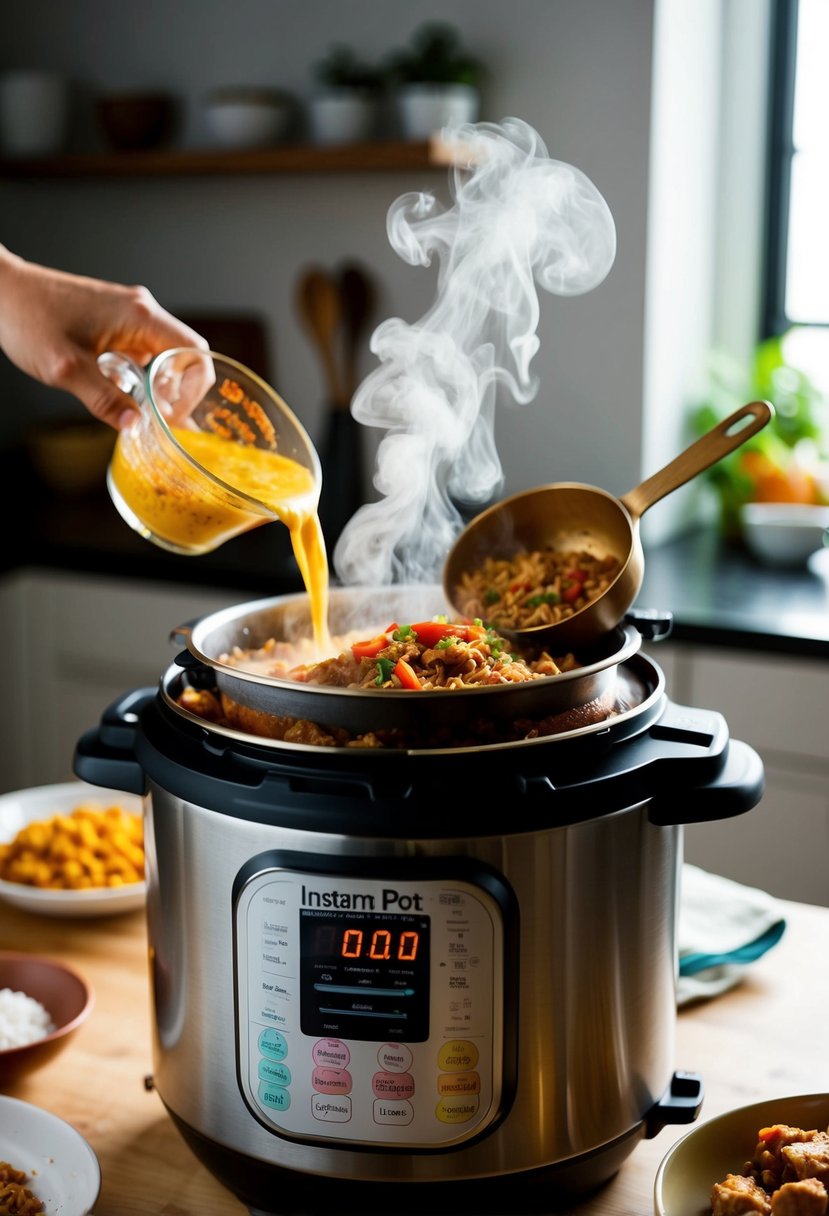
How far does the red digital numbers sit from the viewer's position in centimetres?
90

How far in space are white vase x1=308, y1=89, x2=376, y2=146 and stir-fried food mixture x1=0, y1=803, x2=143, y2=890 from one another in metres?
1.89

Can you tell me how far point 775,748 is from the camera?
93.5 inches

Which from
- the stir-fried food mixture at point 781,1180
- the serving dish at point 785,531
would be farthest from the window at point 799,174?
the stir-fried food mixture at point 781,1180

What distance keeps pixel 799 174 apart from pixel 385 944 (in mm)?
2651

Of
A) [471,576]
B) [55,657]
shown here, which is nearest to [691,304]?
[55,657]

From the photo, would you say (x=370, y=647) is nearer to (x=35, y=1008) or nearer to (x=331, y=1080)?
(x=331, y=1080)

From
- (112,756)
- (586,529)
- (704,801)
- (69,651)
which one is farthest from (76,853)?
(69,651)

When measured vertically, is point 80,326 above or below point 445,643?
above

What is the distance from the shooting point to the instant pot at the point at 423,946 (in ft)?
2.93

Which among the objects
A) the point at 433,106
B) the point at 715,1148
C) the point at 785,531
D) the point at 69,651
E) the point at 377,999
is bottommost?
the point at 69,651

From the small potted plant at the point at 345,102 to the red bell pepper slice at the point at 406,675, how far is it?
2.16 metres

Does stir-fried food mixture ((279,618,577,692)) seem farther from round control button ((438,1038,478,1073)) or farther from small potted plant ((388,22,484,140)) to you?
small potted plant ((388,22,484,140))

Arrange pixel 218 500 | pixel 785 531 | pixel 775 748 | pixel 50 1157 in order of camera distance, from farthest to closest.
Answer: pixel 785 531
pixel 775 748
pixel 218 500
pixel 50 1157

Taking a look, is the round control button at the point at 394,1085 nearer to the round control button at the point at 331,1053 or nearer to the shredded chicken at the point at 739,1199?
the round control button at the point at 331,1053
